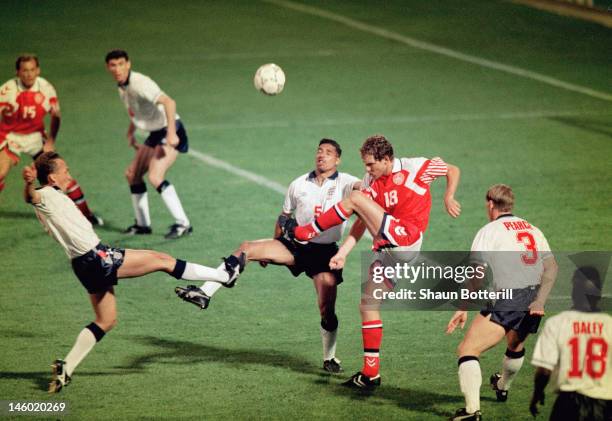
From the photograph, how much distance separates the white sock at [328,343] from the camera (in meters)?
10.4

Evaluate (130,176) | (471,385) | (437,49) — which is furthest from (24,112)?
(437,49)

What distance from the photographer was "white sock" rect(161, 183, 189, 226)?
14.8 meters

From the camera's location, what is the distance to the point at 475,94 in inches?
885

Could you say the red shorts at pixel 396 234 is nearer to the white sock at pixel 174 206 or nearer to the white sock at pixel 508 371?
the white sock at pixel 508 371

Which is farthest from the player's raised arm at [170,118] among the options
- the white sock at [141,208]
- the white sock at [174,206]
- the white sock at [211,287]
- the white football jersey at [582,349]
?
the white football jersey at [582,349]

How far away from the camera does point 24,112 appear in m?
15.3

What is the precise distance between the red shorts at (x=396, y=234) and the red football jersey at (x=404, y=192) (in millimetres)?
52

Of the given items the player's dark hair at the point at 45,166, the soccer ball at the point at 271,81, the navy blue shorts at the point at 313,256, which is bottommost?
the navy blue shorts at the point at 313,256

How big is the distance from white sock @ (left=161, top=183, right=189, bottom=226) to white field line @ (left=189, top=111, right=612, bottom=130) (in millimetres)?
5598

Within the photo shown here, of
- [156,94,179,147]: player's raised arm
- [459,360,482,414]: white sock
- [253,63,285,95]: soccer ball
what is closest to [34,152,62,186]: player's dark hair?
[459,360,482,414]: white sock

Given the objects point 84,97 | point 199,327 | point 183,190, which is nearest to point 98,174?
point 183,190

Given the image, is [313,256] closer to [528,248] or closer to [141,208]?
[528,248]

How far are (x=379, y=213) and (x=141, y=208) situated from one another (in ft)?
19.3

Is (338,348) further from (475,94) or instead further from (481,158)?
(475,94)
